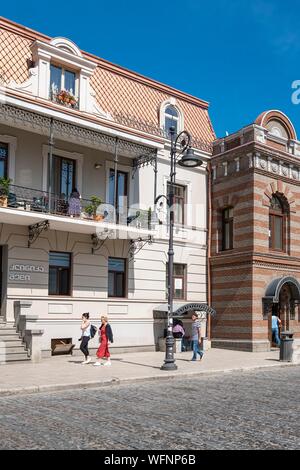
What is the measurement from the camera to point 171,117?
25.3 m

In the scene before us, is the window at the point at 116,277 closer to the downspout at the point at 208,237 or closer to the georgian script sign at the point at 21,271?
the georgian script sign at the point at 21,271

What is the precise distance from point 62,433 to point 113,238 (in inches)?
544

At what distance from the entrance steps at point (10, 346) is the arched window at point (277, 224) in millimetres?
12344

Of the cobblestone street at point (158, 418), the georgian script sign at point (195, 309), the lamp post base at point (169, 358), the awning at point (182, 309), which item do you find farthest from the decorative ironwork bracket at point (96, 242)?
the cobblestone street at point (158, 418)

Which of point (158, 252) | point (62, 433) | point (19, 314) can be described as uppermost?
point (158, 252)

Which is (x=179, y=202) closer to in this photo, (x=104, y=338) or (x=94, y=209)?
(x=94, y=209)

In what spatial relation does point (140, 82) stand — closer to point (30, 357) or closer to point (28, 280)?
point (28, 280)

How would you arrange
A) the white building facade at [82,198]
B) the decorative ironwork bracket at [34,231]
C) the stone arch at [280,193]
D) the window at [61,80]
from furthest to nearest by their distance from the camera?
the stone arch at [280,193], the window at [61,80], the decorative ironwork bracket at [34,231], the white building facade at [82,198]

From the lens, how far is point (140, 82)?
2448cm

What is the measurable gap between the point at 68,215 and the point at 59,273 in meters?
2.42

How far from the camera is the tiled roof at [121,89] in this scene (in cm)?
1992

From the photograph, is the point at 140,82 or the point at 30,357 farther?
the point at 140,82

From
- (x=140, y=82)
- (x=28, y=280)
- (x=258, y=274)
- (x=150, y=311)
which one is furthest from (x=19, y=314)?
(x=140, y=82)

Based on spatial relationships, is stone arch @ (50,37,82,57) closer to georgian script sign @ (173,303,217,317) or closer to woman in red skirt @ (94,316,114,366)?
woman in red skirt @ (94,316,114,366)
